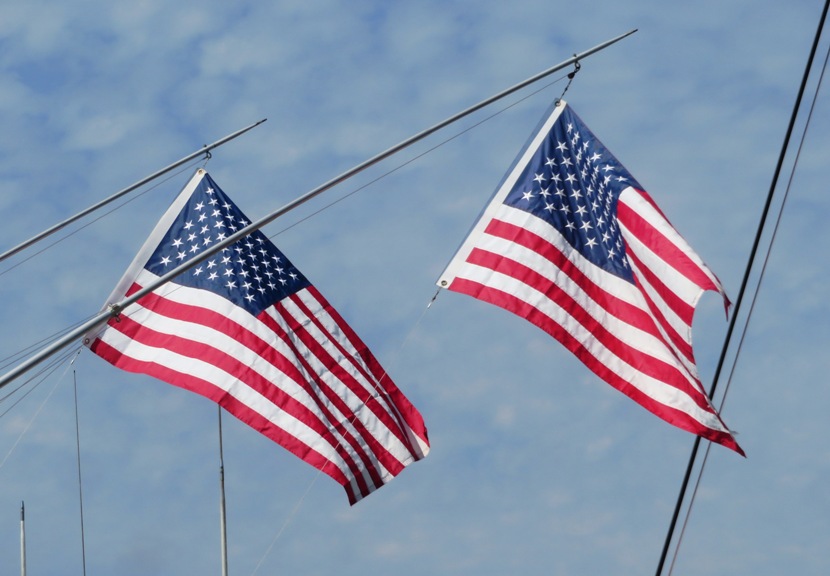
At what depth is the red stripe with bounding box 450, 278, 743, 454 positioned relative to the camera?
20969 mm

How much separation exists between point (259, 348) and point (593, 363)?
18.9 ft

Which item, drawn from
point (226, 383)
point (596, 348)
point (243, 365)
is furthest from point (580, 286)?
point (226, 383)

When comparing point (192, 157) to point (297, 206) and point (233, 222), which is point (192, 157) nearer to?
point (233, 222)

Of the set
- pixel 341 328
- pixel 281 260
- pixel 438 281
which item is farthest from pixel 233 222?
pixel 438 281

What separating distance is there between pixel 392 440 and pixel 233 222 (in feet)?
16.4

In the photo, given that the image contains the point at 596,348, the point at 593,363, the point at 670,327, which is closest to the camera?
the point at 593,363

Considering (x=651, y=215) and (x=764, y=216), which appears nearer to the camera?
(x=764, y=216)

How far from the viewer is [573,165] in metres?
24.0

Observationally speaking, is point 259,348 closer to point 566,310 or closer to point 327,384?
point 327,384

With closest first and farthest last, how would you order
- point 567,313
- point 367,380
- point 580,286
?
1. point 567,313
2. point 580,286
3. point 367,380

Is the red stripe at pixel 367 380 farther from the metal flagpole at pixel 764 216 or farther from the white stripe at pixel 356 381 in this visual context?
the metal flagpole at pixel 764 216

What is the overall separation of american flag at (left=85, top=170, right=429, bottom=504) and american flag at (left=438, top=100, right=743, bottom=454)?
10.6 ft

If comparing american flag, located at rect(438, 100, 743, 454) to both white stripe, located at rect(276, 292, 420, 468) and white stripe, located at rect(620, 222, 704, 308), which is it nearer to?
white stripe, located at rect(620, 222, 704, 308)

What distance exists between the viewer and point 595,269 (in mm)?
22812
